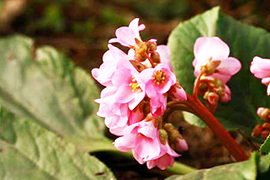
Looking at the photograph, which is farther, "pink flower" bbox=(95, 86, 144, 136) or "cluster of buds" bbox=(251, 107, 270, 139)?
"cluster of buds" bbox=(251, 107, 270, 139)

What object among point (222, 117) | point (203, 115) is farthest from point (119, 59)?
point (222, 117)

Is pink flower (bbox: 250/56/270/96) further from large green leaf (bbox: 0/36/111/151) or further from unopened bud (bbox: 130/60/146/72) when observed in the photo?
large green leaf (bbox: 0/36/111/151)

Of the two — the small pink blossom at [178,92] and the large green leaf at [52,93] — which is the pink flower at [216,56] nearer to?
the small pink blossom at [178,92]

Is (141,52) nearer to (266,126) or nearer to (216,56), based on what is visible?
(216,56)

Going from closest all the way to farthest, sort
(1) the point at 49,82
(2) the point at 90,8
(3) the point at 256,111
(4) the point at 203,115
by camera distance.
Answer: (4) the point at 203,115 < (3) the point at 256,111 < (1) the point at 49,82 < (2) the point at 90,8

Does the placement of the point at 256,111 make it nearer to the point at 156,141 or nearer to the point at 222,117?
the point at 222,117

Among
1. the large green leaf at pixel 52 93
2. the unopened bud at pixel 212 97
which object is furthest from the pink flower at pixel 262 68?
the large green leaf at pixel 52 93

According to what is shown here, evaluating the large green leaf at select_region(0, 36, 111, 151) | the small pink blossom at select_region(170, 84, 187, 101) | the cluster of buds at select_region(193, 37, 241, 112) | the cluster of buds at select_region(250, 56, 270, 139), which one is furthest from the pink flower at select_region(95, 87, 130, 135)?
the large green leaf at select_region(0, 36, 111, 151)
